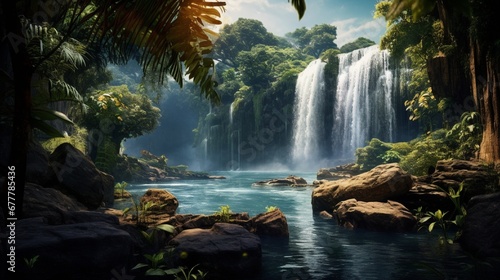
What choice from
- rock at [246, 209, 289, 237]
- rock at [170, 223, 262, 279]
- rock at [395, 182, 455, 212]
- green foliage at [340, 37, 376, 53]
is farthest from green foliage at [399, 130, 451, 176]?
green foliage at [340, 37, 376, 53]

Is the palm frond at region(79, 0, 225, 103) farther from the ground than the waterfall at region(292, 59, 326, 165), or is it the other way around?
the waterfall at region(292, 59, 326, 165)

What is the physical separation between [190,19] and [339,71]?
112ft

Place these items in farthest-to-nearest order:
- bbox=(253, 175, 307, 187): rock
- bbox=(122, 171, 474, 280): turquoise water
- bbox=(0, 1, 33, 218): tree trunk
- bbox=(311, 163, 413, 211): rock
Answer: bbox=(253, 175, 307, 187): rock, bbox=(311, 163, 413, 211): rock, bbox=(122, 171, 474, 280): turquoise water, bbox=(0, 1, 33, 218): tree trunk

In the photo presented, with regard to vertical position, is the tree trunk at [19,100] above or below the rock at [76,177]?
above

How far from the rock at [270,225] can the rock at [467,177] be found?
175 inches

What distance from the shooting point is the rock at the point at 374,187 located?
31.8 feet

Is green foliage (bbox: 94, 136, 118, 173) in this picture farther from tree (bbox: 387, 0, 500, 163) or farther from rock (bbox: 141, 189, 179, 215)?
tree (bbox: 387, 0, 500, 163)

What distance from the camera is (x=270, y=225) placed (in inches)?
320

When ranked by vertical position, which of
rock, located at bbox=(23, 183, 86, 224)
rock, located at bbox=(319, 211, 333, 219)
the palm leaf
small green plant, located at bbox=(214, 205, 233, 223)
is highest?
the palm leaf

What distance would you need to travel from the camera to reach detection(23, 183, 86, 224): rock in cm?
638

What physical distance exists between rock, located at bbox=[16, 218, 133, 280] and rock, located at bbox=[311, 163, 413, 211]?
21.9 ft

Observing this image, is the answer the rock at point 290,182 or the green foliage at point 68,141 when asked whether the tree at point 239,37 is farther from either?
the green foliage at point 68,141

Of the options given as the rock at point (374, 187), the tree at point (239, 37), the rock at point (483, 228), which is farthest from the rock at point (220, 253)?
the tree at point (239, 37)

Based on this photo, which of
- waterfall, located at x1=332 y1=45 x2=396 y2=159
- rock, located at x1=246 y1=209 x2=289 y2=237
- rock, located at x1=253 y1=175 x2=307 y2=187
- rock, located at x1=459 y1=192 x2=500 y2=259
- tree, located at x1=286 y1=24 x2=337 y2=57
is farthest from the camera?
tree, located at x1=286 y1=24 x2=337 y2=57
